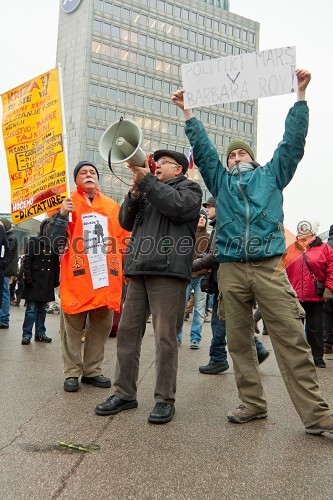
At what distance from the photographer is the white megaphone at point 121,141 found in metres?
3.53

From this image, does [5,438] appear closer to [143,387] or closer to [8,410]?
[8,410]

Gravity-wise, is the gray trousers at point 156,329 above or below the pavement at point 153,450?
above

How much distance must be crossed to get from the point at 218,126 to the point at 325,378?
235ft

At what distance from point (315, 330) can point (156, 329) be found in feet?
11.4

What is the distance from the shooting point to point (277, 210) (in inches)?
135

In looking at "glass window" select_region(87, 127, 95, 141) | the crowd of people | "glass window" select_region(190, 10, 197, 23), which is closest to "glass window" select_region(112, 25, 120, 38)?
"glass window" select_region(190, 10, 197, 23)

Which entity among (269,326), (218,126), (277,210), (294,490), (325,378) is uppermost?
(218,126)

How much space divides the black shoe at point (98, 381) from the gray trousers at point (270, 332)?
4.52 ft

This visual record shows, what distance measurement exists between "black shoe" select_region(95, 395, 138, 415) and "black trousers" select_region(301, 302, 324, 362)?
135 inches

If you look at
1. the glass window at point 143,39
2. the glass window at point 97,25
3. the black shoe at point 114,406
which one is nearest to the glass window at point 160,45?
Result: the glass window at point 143,39

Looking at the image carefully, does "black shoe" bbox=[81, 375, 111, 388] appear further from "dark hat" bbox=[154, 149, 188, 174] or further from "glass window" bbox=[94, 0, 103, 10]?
"glass window" bbox=[94, 0, 103, 10]

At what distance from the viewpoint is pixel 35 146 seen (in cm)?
496

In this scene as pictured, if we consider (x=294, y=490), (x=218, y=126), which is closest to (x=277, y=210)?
(x=294, y=490)

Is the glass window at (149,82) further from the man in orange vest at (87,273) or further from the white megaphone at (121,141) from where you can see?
the white megaphone at (121,141)
